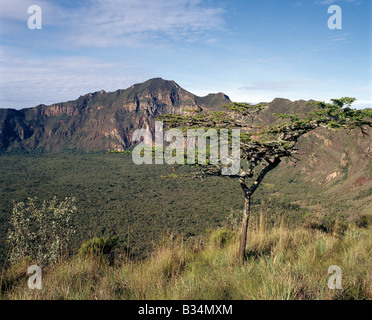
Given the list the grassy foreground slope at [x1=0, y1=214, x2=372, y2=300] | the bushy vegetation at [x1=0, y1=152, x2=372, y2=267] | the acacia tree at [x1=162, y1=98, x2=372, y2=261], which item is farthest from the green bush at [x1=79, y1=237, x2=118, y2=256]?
the bushy vegetation at [x1=0, y1=152, x2=372, y2=267]

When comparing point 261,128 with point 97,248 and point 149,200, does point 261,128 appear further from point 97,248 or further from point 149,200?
point 149,200

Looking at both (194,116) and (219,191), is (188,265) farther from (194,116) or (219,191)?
(219,191)

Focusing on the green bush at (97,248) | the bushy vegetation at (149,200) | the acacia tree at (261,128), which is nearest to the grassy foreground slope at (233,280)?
the acacia tree at (261,128)

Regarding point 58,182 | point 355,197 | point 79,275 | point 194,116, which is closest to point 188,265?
point 79,275

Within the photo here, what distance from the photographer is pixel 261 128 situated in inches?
177

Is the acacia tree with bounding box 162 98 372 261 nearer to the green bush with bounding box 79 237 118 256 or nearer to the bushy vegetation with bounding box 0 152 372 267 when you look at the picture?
the green bush with bounding box 79 237 118 256

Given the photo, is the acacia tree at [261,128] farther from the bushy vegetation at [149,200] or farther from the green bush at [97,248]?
the bushy vegetation at [149,200]

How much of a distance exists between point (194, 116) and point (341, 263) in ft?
11.4

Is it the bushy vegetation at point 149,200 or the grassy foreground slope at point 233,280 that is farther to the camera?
the bushy vegetation at point 149,200

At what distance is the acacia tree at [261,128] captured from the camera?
403 cm

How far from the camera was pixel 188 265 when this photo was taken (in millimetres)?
4277

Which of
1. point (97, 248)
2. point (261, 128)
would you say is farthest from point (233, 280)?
point (97, 248)
